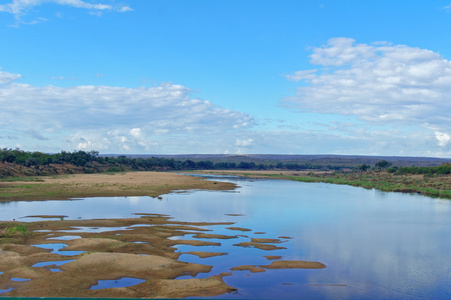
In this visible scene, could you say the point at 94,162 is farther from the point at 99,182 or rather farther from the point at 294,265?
the point at 294,265

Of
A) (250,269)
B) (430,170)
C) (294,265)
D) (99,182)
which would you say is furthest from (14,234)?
(430,170)

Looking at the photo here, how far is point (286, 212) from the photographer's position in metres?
29.7

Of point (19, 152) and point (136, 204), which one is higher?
point (19, 152)

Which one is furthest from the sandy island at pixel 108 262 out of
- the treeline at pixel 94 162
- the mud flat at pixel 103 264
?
the treeline at pixel 94 162

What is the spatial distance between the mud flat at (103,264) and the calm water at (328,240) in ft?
2.88

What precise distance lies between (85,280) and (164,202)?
22.1 meters

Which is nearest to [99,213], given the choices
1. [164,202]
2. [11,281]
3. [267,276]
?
[164,202]

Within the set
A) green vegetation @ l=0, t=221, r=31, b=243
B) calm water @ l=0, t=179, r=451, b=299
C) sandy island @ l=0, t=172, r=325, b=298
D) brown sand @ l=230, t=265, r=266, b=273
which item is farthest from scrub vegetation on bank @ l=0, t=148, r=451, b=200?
brown sand @ l=230, t=265, r=266, b=273

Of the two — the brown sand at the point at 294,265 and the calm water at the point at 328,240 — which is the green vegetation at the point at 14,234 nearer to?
the calm water at the point at 328,240

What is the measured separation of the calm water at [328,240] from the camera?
12.5 meters

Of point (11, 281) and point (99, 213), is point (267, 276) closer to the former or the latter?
point (11, 281)

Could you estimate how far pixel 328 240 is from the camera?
19.7 metres

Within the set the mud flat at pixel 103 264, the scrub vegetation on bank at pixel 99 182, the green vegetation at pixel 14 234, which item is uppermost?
the scrub vegetation on bank at pixel 99 182

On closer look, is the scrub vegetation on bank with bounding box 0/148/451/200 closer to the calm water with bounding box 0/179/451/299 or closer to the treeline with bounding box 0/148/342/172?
the treeline with bounding box 0/148/342/172
